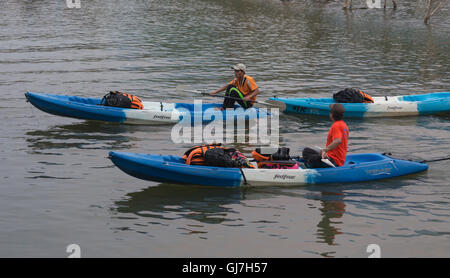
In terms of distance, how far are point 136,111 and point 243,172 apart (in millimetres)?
5621

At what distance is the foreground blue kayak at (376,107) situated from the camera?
1697cm

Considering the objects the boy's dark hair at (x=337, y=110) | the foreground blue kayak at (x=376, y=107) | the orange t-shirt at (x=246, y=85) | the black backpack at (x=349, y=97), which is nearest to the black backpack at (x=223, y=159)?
the boy's dark hair at (x=337, y=110)

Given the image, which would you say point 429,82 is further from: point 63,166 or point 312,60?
point 63,166

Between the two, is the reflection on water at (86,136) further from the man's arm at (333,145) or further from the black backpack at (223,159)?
the man's arm at (333,145)

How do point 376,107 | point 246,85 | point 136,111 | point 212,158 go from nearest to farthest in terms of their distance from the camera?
point 212,158, point 136,111, point 246,85, point 376,107

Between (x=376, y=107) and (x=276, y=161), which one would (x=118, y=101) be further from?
(x=376, y=107)

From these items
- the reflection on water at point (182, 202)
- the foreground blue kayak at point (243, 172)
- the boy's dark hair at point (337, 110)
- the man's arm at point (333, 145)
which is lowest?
the reflection on water at point (182, 202)

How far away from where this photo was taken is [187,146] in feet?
47.8

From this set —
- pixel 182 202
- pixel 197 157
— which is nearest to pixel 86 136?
pixel 197 157

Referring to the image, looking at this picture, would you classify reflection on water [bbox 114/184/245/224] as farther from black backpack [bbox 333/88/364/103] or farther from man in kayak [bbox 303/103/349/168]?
black backpack [bbox 333/88/364/103]

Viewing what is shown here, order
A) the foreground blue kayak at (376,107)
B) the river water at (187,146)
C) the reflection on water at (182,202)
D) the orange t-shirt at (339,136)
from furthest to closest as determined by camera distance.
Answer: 1. the foreground blue kayak at (376,107)
2. the orange t-shirt at (339,136)
3. the reflection on water at (182,202)
4. the river water at (187,146)

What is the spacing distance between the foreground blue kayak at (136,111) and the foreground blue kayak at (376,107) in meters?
1.24

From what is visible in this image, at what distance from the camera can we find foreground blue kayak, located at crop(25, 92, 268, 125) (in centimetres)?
1538
